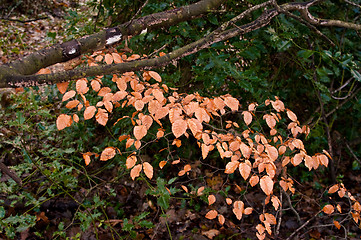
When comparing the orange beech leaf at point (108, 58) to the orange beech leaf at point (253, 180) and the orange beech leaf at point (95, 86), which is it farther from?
the orange beech leaf at point (253, 180)

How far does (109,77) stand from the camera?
2.65 metres

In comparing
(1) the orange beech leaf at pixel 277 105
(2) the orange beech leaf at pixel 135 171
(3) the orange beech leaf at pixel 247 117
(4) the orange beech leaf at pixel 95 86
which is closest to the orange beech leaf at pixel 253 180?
(3) the orange beech leaf at pixel 247 117

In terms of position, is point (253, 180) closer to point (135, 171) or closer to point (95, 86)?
point (135, 171)

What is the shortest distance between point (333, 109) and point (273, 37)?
1212mm

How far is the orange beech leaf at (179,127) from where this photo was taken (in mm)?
1379

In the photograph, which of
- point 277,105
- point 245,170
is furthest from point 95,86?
point 277,105

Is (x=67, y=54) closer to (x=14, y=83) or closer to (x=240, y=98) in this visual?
(x=14, y=83)

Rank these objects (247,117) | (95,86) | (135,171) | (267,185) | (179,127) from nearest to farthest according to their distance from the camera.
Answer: (179,127)
(267,185)
(95,86)
(135,171)
(247,117)

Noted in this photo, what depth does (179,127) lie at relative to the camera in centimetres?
139

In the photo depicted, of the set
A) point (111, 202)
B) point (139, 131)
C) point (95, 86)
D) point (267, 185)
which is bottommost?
point (111, 202)

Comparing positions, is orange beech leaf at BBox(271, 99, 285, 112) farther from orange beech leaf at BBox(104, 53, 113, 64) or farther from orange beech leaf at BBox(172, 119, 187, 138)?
orange beech leaf at BBox(104, 53, 113, 64)

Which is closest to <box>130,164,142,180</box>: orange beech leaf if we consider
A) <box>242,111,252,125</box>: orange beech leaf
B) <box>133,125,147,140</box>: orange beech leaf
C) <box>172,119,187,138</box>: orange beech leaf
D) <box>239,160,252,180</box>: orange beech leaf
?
<box>133,125,147,140</box>: orange beech leaf

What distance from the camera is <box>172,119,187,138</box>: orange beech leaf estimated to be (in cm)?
138

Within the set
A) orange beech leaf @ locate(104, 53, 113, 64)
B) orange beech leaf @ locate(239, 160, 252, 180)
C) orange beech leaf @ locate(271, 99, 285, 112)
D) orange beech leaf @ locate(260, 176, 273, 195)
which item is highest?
orange beech leaf @ locate(104, 53, 113, 64)
